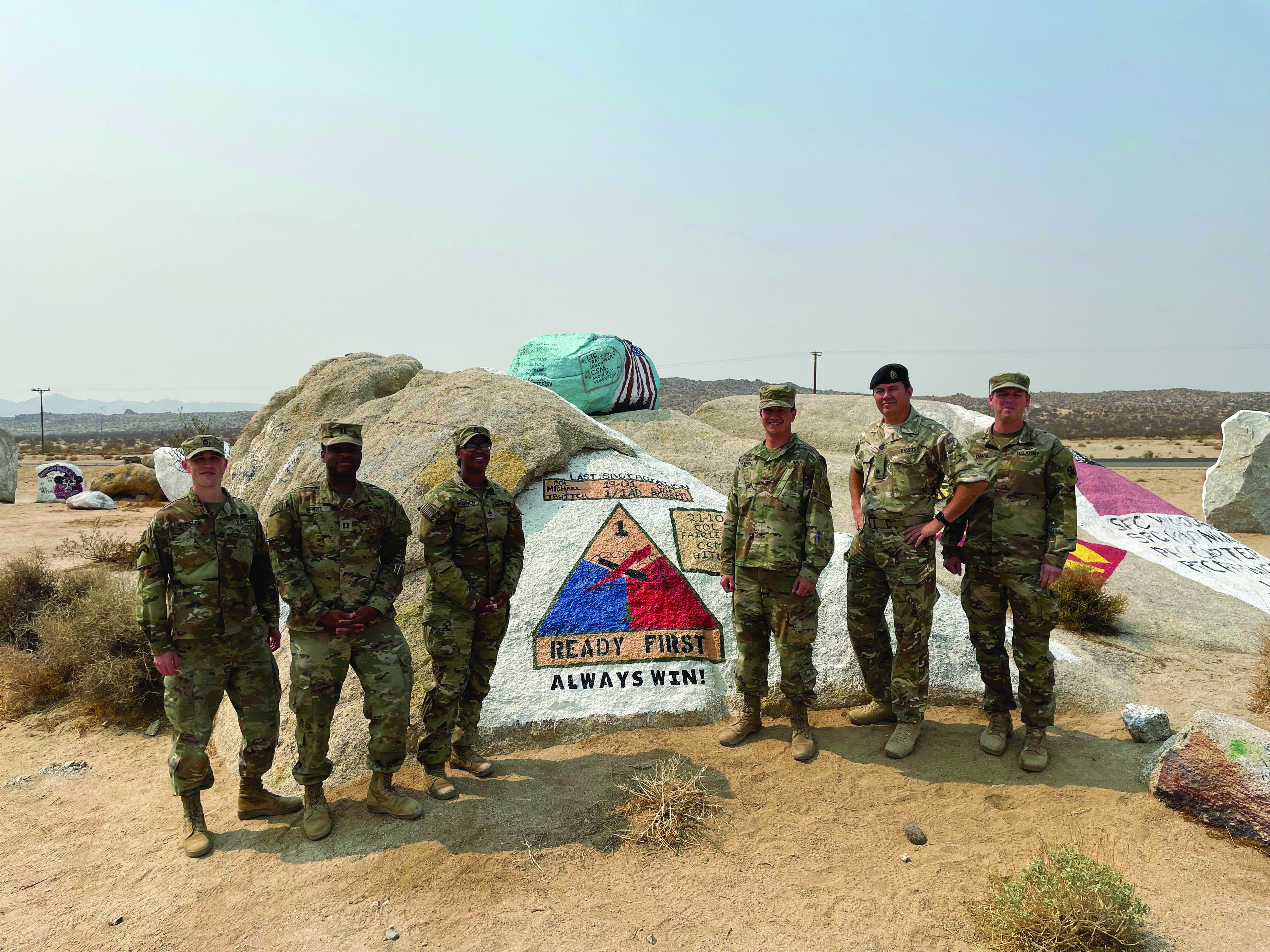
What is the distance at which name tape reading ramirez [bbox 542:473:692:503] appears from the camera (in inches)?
248

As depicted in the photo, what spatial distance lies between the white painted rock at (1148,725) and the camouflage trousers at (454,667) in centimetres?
416

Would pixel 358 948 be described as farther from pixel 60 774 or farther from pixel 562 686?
pixel 60 774

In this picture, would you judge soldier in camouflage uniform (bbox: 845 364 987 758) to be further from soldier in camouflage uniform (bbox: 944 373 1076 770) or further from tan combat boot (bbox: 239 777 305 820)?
tan combat boot (bbox: 239 777 305 820)

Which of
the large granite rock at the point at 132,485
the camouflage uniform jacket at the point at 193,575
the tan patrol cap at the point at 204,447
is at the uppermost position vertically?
the tan patrol cap at the point at 204,447

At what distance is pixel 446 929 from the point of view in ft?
10.7

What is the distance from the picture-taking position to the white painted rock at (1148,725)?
4688 millimetres

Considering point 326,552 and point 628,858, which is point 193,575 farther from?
point 628,858

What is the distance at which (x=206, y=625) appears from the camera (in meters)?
3.89

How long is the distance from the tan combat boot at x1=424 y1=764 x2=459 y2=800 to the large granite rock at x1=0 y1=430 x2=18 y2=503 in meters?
21.1

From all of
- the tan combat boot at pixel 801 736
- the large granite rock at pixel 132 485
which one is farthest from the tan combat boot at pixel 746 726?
the large granite rock at pixel 132 485

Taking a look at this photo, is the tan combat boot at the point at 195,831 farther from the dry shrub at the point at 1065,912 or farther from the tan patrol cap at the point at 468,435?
the dry shrub at the point at 1065,912

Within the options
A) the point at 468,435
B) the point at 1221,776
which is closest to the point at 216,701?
the point at 468,435

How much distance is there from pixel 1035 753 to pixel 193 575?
501 cm

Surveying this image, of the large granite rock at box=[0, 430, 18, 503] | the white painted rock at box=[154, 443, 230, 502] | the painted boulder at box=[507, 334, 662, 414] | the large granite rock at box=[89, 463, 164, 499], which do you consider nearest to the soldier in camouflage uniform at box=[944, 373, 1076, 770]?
the painted boulder at box=[507, 334, 662, 414]
